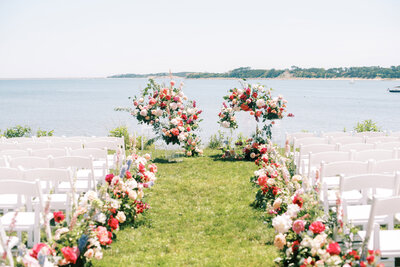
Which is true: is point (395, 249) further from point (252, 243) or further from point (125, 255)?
point (125, 255)

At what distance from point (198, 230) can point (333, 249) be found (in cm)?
269

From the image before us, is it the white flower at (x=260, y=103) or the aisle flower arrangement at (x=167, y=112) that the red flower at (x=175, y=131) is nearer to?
the aisle flower arrangement at (x=167, y=112)

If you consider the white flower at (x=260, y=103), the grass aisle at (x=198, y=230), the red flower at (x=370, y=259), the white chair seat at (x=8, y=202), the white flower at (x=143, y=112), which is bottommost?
the grass aisle at (x=198, y=230)

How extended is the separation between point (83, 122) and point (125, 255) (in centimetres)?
2941

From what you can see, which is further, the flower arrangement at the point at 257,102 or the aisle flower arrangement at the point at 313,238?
the flower arrangement at the point at 257,102

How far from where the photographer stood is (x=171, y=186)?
799cm

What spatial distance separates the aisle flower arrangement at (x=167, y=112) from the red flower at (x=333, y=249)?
24.3ft

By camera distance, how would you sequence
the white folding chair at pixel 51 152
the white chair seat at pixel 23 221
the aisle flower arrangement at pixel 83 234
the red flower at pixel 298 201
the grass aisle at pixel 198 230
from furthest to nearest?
the white folding chair at pixel 51 152 → the grass aisle at pixel 198 230 → the white chair seat at pixel 23 221 → the red flower at pixel 298 201 → the aisle flower arrangement at pixel 83 234

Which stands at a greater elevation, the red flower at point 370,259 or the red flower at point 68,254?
the red flower at point 370,259

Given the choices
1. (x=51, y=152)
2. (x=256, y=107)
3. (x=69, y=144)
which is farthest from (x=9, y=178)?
(x=256, y=107)

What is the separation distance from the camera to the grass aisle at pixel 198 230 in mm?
4531

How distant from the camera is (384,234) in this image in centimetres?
375

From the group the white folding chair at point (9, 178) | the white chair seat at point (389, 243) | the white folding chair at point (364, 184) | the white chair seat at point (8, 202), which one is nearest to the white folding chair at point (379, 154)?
the white folding chair at point (364, 184)

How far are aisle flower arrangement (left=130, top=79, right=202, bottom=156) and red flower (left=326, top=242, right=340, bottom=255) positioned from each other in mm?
7401
